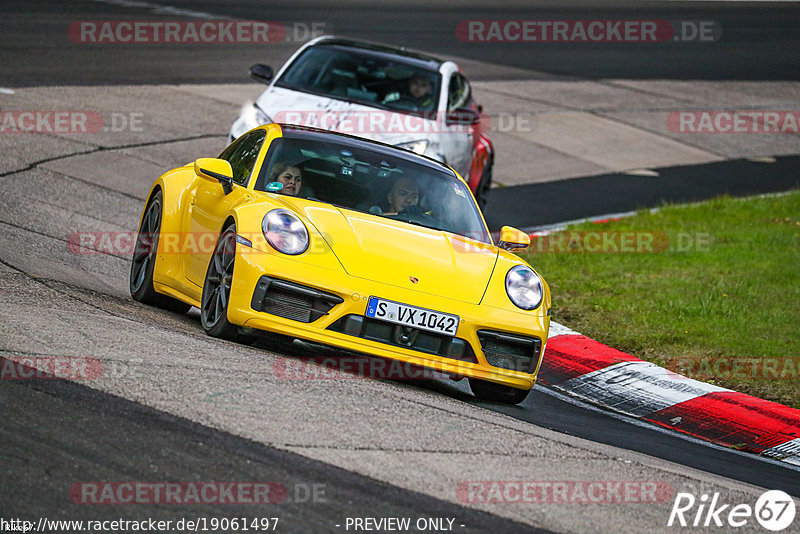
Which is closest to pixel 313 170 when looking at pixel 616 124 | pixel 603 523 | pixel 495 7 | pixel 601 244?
pixel 603 523

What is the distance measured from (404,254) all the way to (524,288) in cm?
78

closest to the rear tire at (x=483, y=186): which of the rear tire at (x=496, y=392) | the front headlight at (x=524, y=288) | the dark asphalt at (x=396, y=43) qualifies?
the dark asphalt at (x=396, y=43)

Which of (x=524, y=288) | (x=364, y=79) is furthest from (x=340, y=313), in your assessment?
(x=364, y=79)

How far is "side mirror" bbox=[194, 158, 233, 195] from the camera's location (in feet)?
26.2

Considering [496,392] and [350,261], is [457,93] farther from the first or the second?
[350,261]

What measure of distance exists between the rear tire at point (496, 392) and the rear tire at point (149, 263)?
238 centimetres

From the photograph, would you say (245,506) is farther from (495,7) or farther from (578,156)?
(495,7)

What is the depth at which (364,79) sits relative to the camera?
13500mm

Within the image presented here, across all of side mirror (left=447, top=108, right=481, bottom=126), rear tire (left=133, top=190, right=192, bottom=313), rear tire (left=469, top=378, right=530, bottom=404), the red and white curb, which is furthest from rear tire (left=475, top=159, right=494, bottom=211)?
rear tire (left=469, top=378, right=530, bottom=404)

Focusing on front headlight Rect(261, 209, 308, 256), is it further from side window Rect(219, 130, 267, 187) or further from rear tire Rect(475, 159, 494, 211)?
rear tire Rect(475, 159, 494, 211)

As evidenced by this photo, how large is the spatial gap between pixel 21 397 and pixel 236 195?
8.96ft

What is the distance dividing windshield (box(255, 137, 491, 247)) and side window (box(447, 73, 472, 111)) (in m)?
5.12

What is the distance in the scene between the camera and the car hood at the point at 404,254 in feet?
23.5

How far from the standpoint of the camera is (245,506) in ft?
15.6
